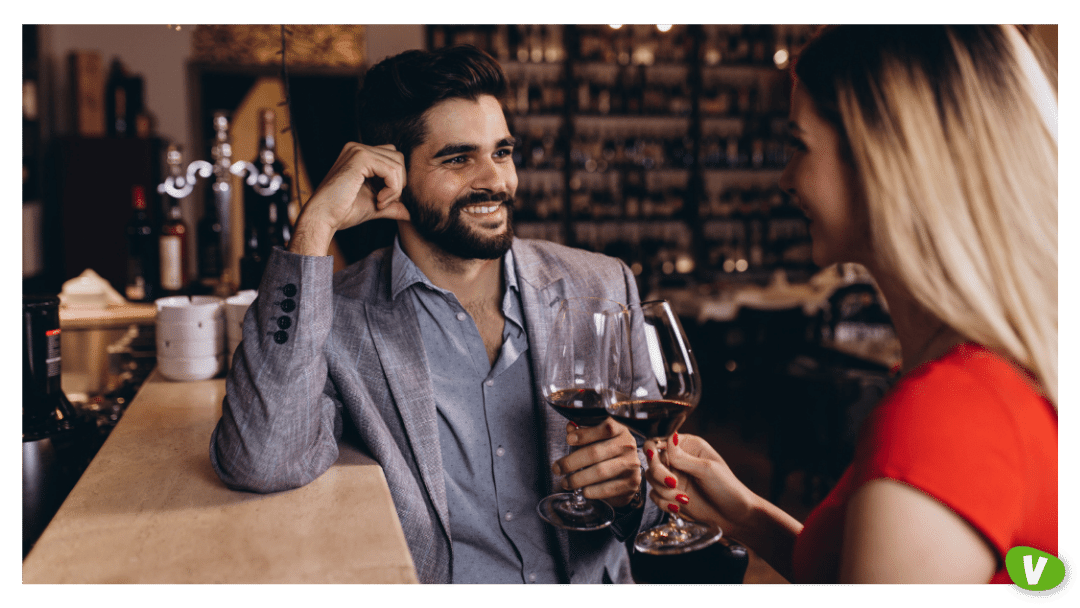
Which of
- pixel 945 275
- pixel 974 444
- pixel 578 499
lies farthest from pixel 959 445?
pixel 578 499

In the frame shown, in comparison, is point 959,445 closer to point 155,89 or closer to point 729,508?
point 729,508

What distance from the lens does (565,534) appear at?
4.50ft

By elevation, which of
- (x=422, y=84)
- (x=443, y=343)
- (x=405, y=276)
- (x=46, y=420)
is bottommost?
(x=46, y=420)

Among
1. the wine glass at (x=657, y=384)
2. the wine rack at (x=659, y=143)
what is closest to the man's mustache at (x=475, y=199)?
the wine glass at (x=657, y=384)

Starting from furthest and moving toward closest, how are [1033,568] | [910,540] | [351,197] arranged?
[351,197], [1033,568], [910,540]

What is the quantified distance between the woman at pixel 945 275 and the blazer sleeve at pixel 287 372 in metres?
0.69

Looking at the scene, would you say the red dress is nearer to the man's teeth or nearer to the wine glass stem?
the wine glass stem

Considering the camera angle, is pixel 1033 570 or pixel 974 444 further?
pixel 1033 570

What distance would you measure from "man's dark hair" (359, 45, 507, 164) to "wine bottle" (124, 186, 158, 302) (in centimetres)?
111

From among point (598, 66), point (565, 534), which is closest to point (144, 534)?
point (565, 534)

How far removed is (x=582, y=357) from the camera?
1.04m

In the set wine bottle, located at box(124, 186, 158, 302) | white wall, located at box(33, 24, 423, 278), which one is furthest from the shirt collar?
white wall, located at box(33, 24, 423, 278)

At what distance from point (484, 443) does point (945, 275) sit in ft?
2.84

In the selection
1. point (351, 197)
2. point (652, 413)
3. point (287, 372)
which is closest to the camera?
point (652, 413)
